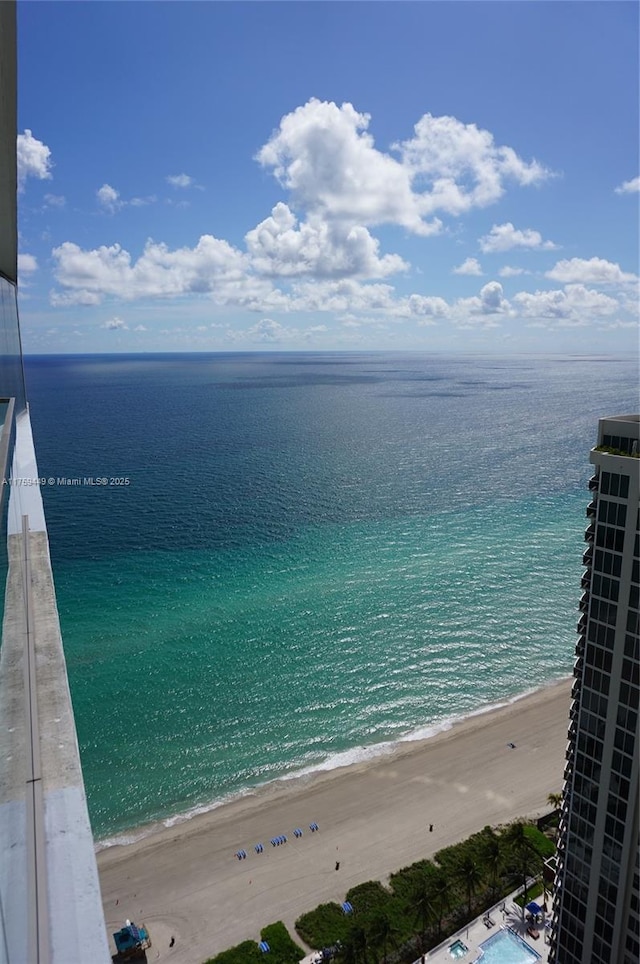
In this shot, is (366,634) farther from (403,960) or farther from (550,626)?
(403,960)

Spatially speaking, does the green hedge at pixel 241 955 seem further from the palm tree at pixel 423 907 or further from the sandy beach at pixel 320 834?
the palm tree at pixel 423 907

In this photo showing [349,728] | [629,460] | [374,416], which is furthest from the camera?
[374,416]

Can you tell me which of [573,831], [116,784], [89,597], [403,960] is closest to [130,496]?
[89,597]

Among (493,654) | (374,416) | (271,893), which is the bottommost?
(271,893)

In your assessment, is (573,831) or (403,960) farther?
(403,960)

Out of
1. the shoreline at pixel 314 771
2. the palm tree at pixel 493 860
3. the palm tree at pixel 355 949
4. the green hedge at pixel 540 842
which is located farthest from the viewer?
the shoreline at pixel 314 771

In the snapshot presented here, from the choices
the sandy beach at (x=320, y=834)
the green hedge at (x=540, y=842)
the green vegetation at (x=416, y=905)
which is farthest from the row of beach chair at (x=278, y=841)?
the green hedge at (x=540, y=842)

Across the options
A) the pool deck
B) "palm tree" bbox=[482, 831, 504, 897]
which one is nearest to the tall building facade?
the pool deck

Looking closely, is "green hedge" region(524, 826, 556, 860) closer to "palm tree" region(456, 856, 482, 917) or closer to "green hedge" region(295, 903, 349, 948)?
"palm tree" region(456, 856, 482, 917)
